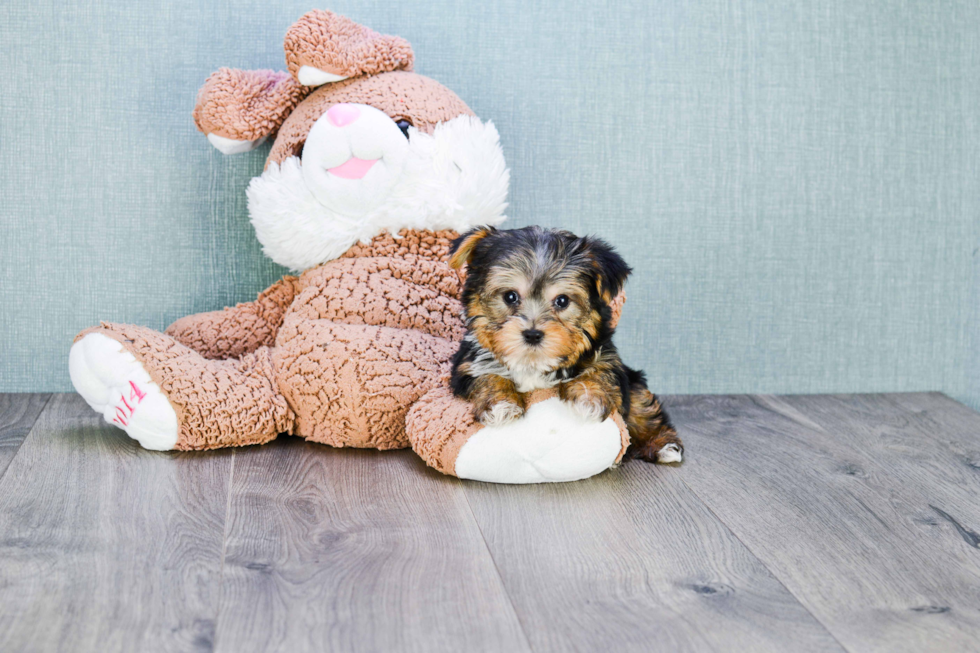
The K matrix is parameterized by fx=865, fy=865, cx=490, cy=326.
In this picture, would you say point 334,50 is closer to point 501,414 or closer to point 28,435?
point 501,414

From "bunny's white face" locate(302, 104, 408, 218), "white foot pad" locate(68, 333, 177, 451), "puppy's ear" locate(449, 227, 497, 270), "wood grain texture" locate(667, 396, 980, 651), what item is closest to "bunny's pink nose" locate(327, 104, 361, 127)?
"bunny's white face" locate(302, 104, 408, 218)

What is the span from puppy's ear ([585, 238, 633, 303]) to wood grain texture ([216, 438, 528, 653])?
578 millimetres

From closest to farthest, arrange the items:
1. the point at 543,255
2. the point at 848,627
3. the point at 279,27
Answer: the point at 848,627
the point at 543,255
the point at 279,27

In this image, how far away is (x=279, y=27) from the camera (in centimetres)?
273

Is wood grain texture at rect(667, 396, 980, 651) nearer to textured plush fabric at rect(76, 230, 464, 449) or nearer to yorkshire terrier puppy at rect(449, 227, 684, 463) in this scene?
yorkshire terrier puppy at rect(449, 227, 684, 463)

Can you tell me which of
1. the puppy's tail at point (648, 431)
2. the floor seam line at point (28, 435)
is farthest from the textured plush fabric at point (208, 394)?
the puppy's tail at point (648, 431)

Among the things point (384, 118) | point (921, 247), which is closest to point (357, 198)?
point (384, 118)

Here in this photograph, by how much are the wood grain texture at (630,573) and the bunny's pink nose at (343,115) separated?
3.29 ft

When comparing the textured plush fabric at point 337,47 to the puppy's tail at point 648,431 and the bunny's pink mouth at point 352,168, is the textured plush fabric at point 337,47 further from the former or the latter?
the puppy's tail at point 648,431

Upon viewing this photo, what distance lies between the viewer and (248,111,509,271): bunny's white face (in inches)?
91.1

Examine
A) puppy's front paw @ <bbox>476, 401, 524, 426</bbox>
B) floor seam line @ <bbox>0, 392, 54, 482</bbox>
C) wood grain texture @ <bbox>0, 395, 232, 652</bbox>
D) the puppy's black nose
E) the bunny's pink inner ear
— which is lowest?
wood grain texture @ <bbox>0, 395, 232, 652</bbox>

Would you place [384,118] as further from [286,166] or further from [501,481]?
[501,481]

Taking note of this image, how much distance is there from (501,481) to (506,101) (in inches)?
53.7

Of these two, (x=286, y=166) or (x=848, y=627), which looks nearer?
(x=848, y=627)
